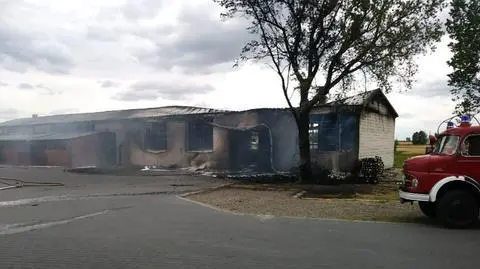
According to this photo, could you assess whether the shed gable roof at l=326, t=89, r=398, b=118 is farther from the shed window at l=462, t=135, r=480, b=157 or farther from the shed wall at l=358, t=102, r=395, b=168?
the shed window at l=462, t=135, r=480, b=157

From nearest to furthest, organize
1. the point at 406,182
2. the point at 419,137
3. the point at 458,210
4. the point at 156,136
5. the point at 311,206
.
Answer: the point at 458,210 < the point at 406,182 < the point at 311,206 < the point at 156,136 < the point at 419,137

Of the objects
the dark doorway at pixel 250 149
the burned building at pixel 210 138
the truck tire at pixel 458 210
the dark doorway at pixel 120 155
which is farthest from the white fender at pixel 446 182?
the dark doorway at pixel 120 155

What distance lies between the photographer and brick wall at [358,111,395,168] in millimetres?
26422

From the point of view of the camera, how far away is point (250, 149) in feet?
96.5

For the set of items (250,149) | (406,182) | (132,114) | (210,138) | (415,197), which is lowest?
(415,197)

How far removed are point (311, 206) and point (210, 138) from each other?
1849 centimetres

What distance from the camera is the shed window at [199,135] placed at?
31.9 meters

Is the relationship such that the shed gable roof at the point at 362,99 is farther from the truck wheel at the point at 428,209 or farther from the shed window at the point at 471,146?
the shed window at the point at 471,146

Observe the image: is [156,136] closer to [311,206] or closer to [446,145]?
[311,206]

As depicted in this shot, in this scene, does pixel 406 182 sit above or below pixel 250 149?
below

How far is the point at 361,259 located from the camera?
731 cm

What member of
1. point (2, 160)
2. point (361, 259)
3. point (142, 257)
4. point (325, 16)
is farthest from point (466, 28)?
point (2, 160)

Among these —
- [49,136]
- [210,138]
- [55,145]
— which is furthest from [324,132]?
[49,136]

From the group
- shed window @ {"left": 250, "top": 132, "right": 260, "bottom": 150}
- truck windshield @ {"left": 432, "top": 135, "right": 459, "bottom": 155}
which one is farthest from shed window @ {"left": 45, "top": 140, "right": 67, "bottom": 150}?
truck windshield @ {"left": 432, "top": 135, "right": 459, "bottom": 155}
